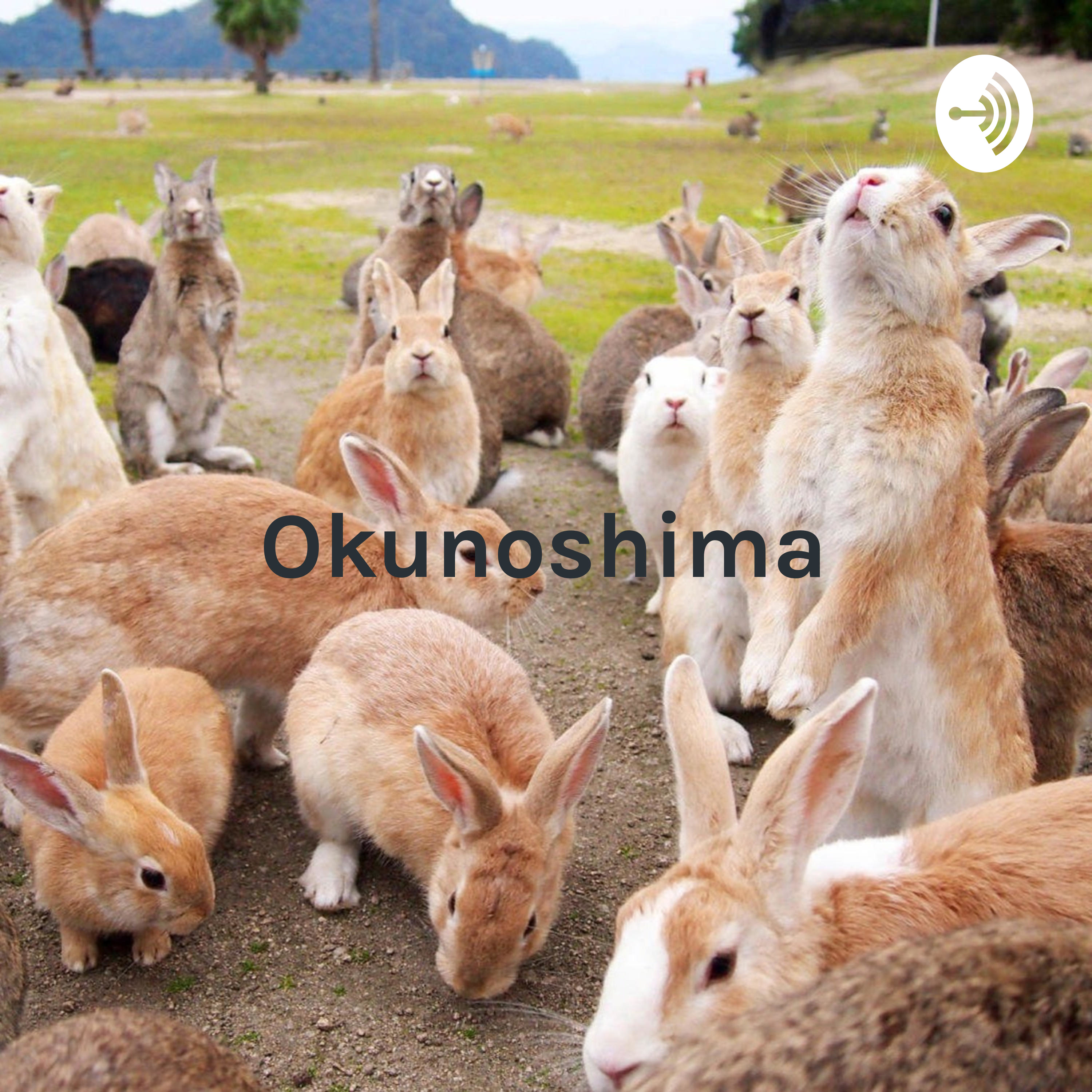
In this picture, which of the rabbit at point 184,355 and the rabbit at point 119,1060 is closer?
the rabbit at point 119,1060

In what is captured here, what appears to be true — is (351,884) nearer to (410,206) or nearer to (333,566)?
(333,566)

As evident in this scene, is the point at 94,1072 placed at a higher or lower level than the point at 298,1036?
higher

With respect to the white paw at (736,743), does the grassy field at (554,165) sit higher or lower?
higher

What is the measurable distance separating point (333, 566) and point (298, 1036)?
1742mm

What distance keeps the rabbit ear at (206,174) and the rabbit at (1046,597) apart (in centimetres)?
570

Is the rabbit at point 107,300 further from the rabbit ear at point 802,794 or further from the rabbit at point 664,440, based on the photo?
the rabbit ear at point 802,794

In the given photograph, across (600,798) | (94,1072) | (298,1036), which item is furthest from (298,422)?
(94,1072)

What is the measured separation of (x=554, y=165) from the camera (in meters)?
24.4

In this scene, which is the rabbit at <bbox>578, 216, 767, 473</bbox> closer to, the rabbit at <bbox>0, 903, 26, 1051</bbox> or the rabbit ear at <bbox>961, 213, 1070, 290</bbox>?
the rabbit ear at <bbox>961, 213, 1070, 290</bbox>

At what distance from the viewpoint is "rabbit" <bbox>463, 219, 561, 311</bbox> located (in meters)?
11.8

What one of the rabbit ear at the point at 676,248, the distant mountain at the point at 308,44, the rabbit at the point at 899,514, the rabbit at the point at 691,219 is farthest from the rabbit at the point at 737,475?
the distant mountain at the point at 308,44

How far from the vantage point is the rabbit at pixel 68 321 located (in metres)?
8.80

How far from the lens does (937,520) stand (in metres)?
3.55

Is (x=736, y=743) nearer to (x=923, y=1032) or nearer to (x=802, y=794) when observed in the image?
(x=802, y=794)
